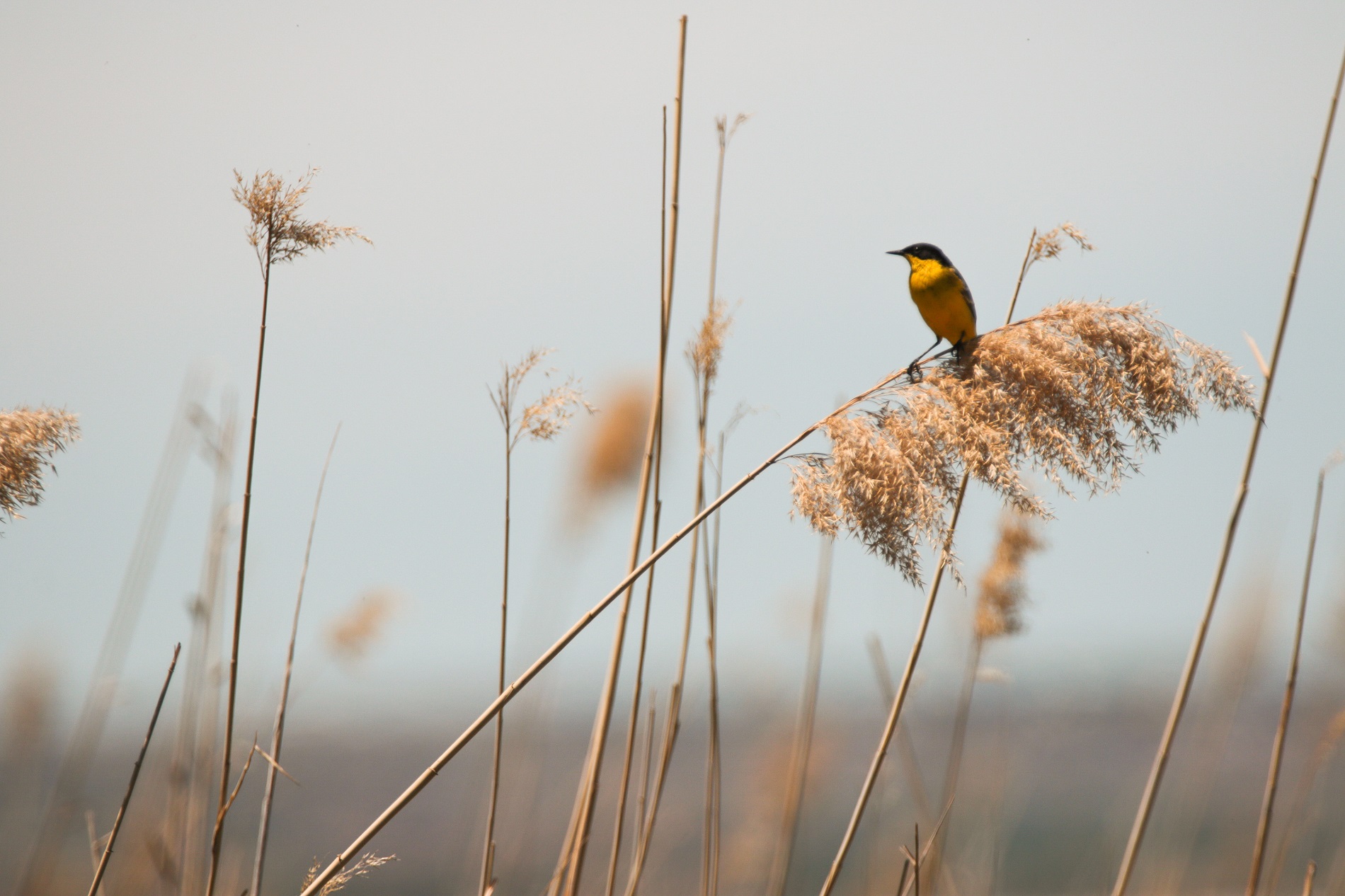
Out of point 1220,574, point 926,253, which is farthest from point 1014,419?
point 926,253

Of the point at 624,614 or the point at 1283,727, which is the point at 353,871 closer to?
the point at 624,614

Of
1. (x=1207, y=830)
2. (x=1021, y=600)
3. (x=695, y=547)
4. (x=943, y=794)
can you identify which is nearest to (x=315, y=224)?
(x=695, y=547)

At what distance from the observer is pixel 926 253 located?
2.91 metres

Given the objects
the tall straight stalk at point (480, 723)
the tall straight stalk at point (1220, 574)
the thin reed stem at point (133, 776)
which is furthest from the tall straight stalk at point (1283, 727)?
the thin reed stem at point (133, 776)

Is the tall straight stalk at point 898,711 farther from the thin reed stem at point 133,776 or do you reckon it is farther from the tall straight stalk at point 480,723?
the thin reed stem at point 133,776

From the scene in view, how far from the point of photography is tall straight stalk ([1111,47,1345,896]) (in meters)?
1.78

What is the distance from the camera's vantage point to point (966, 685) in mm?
3080

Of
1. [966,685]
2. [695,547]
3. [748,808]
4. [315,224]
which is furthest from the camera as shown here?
[748,808]

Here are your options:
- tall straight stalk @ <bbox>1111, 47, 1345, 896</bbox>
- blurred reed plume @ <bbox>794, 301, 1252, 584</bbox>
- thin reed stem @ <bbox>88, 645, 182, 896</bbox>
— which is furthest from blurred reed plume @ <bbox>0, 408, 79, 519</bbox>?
tall straight stalk @ <bbox>1111, 47, 1345, 896</bbox>

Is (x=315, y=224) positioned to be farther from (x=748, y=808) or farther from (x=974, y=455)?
(x=748, y=808)

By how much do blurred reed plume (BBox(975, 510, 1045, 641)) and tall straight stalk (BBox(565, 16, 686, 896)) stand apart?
1.86 m

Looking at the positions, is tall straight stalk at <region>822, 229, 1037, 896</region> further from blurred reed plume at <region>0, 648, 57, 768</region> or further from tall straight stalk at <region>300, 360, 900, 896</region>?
blurred reed plume at <region>0, 648, 57, 768</region>

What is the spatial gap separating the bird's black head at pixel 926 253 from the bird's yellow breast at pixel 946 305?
0.55 feet

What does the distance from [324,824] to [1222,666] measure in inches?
901
